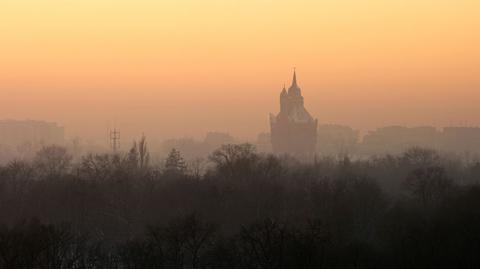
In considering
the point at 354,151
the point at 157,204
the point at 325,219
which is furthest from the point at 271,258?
the point at 354,151

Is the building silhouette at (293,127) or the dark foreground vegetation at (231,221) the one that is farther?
the building silhouette at (293,127)

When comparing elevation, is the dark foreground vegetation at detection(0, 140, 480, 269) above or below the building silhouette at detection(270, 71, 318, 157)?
below

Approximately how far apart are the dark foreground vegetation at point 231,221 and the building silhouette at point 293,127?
71.8 metres

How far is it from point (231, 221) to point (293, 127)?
343 feet

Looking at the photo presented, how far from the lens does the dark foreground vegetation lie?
31.0 m

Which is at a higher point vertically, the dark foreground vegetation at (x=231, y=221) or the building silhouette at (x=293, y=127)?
the building silhouette at (x=293, y=127)

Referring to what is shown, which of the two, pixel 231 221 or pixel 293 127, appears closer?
pixel 231 221

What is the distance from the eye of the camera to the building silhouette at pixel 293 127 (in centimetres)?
14912

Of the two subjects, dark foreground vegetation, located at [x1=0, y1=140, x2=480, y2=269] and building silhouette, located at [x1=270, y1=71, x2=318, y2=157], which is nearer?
dark foreground vegetation, located at [x1=0, y1=140, x2=480, y2=269]

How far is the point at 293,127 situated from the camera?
490 ft

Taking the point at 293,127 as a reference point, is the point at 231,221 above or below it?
below

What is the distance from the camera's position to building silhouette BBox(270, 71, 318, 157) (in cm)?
14912

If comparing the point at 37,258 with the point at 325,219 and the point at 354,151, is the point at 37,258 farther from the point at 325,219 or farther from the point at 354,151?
the point at 354,151

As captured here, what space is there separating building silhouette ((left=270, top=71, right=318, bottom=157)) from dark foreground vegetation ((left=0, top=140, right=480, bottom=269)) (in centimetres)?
7177
